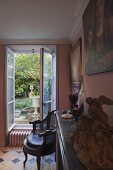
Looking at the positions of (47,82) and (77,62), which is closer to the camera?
(77,62)

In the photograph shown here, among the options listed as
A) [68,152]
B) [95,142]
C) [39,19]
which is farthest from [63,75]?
[95,142]

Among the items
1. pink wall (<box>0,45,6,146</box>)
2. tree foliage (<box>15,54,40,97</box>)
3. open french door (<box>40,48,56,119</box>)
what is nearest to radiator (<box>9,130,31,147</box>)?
pink wall (<box>0,45,6,146</box>)

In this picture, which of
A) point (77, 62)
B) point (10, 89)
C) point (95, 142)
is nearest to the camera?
point (95, 142)

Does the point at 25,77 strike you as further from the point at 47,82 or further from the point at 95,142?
the point at 95,142

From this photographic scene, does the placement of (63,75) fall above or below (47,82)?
above

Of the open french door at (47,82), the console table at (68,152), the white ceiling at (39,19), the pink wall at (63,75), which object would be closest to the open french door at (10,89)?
the white ceiling at (39,19)

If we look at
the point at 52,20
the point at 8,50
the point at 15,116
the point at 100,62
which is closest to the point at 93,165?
the point at 100,62

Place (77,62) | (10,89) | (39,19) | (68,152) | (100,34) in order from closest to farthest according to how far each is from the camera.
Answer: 1. (68,152)
2. (100,34)
3. (39,19)
4. (77,62)
5. (10,89)

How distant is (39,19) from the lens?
2.62 metres

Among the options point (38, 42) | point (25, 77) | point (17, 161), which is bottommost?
point (17, 161)

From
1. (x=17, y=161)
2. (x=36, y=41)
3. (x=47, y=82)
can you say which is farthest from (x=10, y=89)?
(x=17, y=161)

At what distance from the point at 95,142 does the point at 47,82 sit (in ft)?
9.98

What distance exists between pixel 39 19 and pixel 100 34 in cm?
146

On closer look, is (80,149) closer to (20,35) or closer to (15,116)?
(20,35)
